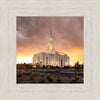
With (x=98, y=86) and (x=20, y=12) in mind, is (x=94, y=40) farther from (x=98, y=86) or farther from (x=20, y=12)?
(x=20, y=12)

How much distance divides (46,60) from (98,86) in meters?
1.16

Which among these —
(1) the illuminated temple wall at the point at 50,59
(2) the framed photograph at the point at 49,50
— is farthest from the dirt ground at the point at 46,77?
(1) the illuminated temple wall at the point at 50,59

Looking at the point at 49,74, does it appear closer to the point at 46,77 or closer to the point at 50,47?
the point at 46,77

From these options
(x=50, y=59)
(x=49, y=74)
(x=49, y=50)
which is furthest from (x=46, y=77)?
(x=49, y=50)

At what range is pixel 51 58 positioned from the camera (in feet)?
9.25

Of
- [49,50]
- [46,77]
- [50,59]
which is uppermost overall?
[49,50]

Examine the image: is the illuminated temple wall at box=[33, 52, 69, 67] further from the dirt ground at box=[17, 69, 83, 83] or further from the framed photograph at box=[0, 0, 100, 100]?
the dirt ground at box=[17, 69, 83, 83]

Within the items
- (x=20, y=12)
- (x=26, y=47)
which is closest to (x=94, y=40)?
(x=26, y=47)

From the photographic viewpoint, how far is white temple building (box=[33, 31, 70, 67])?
273cm

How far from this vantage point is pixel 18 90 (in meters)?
2.62

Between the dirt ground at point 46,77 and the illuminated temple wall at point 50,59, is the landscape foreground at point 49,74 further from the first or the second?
the illuminated temple wall at point 50,59

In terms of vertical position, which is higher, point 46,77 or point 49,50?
point 49,50

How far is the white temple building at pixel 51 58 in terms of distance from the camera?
273cm

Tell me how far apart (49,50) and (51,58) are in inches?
7.6
